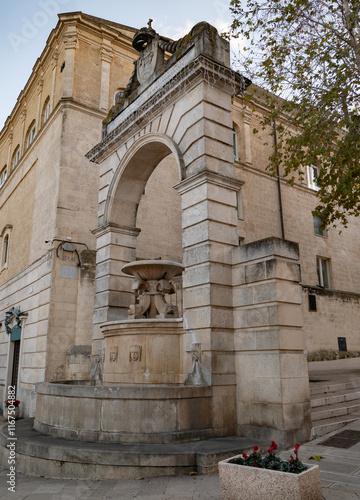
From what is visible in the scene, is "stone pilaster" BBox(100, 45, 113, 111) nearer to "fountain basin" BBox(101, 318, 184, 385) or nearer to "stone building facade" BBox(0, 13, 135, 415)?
"stone building facade" BBox(0, 13, 135, 415)

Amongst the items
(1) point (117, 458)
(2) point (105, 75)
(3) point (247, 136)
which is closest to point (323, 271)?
(3) point (247, 136)

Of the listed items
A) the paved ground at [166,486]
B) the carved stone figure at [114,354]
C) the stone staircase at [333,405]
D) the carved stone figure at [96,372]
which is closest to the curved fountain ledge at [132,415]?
the paved ground at [166,486]

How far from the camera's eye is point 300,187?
24.1m

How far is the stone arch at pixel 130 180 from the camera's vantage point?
11.4 metres

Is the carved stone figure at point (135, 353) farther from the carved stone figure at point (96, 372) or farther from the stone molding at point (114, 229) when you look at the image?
the stone molding at point (114, 229)

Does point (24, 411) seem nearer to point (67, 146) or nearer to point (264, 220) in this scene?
point (67, 146)

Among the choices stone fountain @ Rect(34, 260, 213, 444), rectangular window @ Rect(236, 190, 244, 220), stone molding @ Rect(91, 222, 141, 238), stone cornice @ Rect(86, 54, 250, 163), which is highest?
rectangular window @ Rect(236, 190, 244, 220)

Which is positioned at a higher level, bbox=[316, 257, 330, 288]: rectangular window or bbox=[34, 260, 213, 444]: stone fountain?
bbox=[316, 257, 330, 288]: rectangular window

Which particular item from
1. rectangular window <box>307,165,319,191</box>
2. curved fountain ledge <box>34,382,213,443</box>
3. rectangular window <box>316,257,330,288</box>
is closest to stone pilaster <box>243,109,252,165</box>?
rectangular window <box>307,165,319,191</box>

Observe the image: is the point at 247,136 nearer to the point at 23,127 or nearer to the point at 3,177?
the point at 23,127

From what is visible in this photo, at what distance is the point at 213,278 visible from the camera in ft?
27.2

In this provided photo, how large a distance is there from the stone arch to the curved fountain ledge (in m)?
5.77

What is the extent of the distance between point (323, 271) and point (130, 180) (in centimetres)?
1515

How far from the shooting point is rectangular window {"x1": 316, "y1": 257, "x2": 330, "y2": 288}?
75.9 ft
